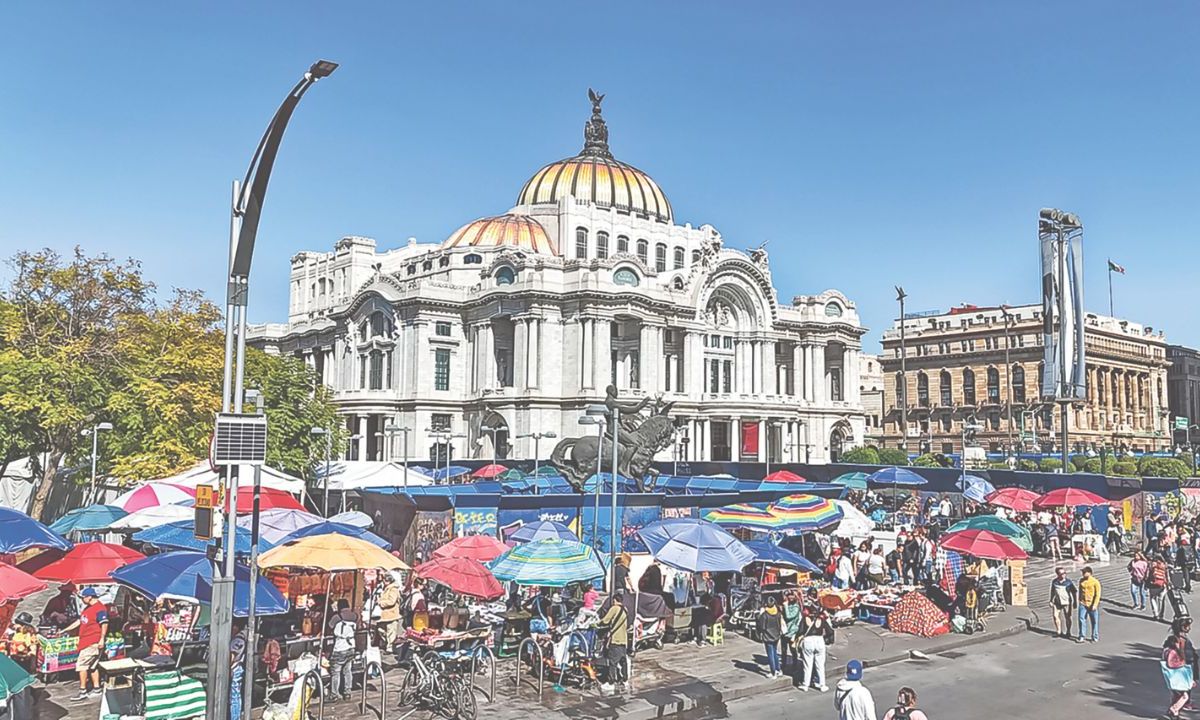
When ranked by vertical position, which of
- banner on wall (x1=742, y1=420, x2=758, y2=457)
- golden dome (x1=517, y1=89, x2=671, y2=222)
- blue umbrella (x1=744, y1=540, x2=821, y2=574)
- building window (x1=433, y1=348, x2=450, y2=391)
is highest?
golden dome (x1=517, y1=89, x2=671, y2=222)

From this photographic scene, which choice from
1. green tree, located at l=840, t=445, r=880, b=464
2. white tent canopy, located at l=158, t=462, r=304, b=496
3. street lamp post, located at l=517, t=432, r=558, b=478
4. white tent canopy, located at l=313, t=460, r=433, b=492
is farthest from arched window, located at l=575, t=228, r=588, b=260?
white tent canopy, located at l=158, t=462, r=304, b=496

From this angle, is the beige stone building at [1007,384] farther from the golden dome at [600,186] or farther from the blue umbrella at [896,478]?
the blue umbrella at [896,478]

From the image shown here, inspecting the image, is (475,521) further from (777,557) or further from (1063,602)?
(1063,602)

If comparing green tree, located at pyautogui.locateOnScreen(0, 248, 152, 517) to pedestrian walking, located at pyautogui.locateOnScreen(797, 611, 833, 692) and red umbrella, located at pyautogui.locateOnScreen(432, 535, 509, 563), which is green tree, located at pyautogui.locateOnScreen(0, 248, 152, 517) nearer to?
red umbrella, located at pyautogui.locateOnScreen(432, 535, 509, 563)

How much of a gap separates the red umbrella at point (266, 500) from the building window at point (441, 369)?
4427 cm

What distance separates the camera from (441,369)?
69.1 m

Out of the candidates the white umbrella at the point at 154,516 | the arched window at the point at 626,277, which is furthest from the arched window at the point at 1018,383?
the white umbrella at the point at 154,516

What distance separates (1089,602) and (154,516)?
64.6 feet

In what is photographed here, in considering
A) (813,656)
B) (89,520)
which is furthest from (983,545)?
(89,520)

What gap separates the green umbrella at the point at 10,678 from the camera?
985cm

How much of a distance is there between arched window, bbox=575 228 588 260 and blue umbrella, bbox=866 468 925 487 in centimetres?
Result: 3954

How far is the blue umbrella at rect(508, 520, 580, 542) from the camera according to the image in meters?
19.6

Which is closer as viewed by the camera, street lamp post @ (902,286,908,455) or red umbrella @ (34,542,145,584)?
red umbrella @ (34,542,145,584)

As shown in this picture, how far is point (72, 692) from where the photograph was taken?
15.0 m
